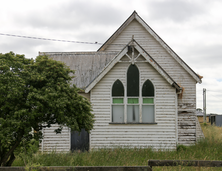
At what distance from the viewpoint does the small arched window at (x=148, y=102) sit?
46.8 ft

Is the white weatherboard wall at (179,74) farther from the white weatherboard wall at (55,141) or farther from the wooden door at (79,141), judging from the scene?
the white weatherboard wall at (55,141)

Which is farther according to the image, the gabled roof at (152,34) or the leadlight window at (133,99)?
the gabled roof at (152,34)

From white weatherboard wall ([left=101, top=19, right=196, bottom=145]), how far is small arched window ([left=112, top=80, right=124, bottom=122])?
13.3 feet

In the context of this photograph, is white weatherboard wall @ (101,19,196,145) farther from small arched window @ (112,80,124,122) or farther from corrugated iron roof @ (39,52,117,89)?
small arched window @ (112,80,124,122)

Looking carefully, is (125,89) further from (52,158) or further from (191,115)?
(52,158)

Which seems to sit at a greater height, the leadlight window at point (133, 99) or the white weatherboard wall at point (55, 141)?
the leadlight window at point (133, 99)

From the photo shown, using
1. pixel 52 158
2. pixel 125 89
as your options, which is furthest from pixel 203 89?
pixel 52 158

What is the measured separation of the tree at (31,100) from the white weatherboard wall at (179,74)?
8891 millimetres

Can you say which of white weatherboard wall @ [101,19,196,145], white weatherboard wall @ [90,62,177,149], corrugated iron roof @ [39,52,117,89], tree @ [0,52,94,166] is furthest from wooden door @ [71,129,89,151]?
tree @ [0,52,94,166]

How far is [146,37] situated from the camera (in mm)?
17656

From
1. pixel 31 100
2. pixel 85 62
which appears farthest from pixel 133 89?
pixel 31 100

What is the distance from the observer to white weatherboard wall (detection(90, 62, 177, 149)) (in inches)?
551

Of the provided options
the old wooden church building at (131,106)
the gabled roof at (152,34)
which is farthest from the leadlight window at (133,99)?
the gabled roof at (152,34)

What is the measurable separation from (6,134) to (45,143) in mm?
7295
